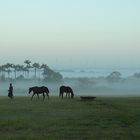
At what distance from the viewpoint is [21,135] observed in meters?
22.1

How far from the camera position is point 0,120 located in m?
28.5

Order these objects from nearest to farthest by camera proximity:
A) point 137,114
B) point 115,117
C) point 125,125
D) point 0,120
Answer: point 125,125 → point 0,120 → point 115,117 → point 137,114

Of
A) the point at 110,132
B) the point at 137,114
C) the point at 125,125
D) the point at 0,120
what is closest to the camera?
the point at 110,132

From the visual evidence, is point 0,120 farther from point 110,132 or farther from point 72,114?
point 110,132

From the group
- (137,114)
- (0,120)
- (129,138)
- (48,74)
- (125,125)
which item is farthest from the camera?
(48,74)

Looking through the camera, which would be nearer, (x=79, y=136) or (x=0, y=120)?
(x=79, y=136)

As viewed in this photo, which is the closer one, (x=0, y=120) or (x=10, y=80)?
(x=0, y=120)

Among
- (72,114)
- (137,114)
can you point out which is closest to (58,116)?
(72,114)

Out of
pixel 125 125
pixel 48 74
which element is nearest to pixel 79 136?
pixel 125 125

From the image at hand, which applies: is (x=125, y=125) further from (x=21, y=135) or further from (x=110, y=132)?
(x=21, y=135)

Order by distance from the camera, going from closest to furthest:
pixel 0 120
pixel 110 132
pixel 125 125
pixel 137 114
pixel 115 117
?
1. pixel 110 132
2. pixel 125 125
3. pixel 0 120
4. pixel 115 117
5. pixel 137 114

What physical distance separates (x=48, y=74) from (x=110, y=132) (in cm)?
16688

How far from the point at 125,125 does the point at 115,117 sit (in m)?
4.14

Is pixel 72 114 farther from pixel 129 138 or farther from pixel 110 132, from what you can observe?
pixel 129 138
